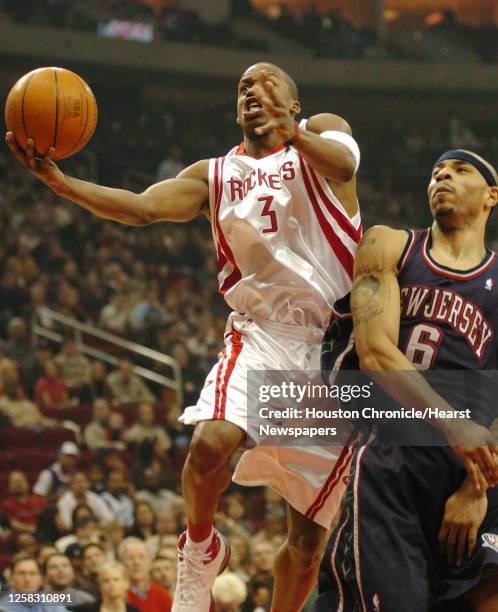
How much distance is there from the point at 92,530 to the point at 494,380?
5.25 metres

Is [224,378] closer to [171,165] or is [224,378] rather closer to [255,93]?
[255,93]

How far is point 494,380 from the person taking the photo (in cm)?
383

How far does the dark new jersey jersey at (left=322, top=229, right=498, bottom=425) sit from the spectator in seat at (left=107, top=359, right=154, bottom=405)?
8252mm

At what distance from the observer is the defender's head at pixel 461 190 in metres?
4.01

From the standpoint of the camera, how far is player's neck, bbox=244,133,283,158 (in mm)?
4746

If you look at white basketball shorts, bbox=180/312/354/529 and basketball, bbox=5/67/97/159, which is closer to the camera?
basketball, bbox=5/67/97/159

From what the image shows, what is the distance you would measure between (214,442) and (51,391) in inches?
292

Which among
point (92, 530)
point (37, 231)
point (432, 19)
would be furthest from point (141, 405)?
point (432, 19)

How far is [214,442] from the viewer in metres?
4.26

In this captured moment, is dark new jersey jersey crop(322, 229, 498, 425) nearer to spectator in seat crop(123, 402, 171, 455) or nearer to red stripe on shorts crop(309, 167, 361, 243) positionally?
red stripe on shorts crop(309, 167, 361, 243)

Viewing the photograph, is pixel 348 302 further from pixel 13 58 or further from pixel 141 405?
pixel 13 58

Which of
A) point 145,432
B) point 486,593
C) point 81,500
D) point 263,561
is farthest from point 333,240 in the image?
point 145,432

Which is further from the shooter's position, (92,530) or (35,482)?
(35,482)

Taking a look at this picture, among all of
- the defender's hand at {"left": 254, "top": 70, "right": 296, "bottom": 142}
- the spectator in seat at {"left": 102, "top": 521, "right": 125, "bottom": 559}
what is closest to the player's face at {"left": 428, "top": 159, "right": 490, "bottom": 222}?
the defender's hand at {"left": 254, "top": 70, "right": 296, "bottom": 142}
